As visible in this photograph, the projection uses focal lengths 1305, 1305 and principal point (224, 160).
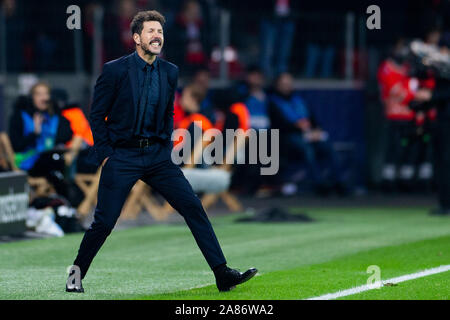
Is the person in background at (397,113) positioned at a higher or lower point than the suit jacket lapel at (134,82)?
lower

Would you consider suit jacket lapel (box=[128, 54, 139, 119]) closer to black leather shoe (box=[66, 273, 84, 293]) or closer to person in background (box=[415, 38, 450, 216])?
black leather shoe (box=[66, 273, 84, 293])

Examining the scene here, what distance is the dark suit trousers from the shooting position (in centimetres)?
934

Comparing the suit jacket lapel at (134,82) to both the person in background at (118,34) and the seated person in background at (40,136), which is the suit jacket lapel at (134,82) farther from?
the person in background at (118,34)

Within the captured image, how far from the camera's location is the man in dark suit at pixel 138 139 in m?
9.29

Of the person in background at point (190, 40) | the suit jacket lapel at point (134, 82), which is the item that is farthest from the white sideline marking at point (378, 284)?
the person in background at point (190, 40)

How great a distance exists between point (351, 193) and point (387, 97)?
67.4 inches

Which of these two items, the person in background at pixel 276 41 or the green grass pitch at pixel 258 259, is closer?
the green grass pitch at pixel 258 259

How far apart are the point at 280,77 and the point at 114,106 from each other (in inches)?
453

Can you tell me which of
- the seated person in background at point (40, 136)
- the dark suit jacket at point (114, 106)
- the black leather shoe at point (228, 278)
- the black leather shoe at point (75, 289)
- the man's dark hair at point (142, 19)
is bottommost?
the black leather shoe at point (75, 289)

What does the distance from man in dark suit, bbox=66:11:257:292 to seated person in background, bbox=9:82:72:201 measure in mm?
6676

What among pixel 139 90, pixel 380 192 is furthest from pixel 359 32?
pixel 139 90

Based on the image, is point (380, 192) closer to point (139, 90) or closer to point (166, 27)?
point (166, 27)

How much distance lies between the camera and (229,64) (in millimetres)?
21406

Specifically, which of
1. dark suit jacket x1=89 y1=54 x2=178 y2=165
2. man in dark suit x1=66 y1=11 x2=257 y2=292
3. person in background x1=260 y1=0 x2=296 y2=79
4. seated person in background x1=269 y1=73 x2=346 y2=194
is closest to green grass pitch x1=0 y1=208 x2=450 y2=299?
man in dark suit x1=66 y1=11 x2=257 y2=292
